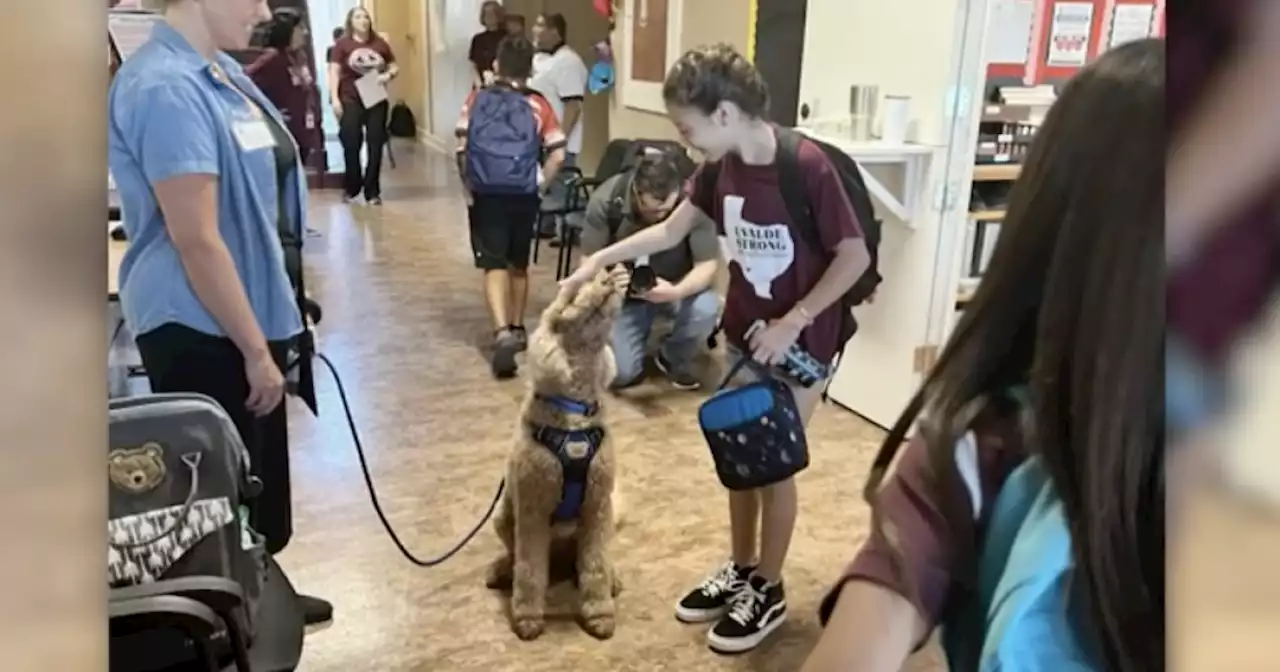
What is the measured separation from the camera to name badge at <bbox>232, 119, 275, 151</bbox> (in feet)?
5.38

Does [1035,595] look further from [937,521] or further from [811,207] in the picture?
[811,207]

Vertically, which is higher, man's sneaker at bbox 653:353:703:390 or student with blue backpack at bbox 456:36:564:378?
student with blue backpack at bbox 456:36:564:378

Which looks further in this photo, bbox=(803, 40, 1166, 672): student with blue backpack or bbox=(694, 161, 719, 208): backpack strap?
bbox=(694, 161, 719, 208): backpack strap

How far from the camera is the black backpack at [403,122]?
10.3 m

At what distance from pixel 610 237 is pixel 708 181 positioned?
1.70m

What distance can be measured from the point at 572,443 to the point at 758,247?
0.55 m

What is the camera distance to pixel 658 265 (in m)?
3.69

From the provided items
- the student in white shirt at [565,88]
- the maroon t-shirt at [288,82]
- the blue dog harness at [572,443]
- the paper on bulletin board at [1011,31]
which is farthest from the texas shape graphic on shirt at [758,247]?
the student in white shirt at [565,88]

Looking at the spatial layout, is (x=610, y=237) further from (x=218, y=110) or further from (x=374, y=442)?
(x=218, y=110)

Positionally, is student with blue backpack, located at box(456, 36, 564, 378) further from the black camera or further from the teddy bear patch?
the teddy bear patch

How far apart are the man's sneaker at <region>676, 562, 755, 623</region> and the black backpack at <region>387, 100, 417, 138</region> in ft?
28.5

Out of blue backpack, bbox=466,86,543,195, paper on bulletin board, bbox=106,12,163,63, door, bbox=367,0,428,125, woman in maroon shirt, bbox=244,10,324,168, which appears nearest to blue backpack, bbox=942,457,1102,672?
paper on bulletin board, bbox=106,12,163,63

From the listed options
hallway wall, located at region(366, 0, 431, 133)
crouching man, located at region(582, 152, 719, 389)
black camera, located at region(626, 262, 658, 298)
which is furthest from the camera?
hallway wall, located at region(366, 0, 431, 133)

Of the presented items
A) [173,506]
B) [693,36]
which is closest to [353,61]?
[693,36]
